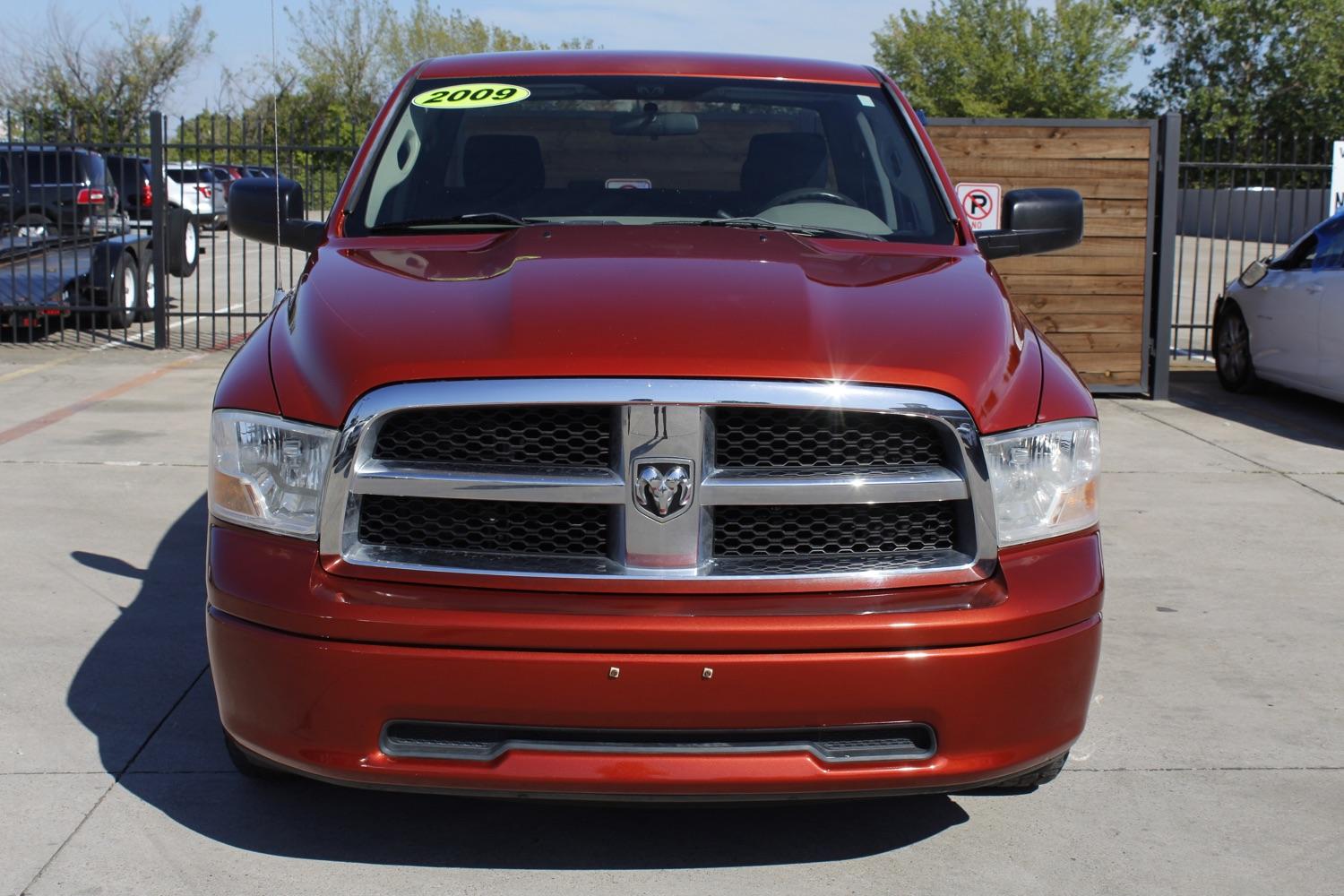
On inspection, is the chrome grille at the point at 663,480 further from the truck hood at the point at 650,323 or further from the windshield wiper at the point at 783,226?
the windshield wiper at the point at 783,226

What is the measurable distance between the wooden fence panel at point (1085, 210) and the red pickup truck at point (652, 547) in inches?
296

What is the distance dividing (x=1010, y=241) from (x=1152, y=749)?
1619 millimetres

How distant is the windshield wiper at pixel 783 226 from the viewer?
4.16 m

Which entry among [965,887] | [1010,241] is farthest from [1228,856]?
[1010,241]

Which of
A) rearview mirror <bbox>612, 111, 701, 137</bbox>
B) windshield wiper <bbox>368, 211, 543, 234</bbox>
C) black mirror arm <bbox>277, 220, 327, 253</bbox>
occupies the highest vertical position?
rearview mirror <bbox>612, 111, 701, 137</bbox>

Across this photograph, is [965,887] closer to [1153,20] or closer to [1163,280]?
[1163,280]

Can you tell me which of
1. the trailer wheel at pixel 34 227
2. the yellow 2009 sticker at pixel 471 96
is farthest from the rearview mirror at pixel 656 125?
the trailer wheel at pixel 34 227

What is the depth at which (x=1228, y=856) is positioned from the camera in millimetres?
3482

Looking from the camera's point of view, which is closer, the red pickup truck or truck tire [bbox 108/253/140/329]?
the red pickup truck

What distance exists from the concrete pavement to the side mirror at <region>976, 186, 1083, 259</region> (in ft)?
4.63

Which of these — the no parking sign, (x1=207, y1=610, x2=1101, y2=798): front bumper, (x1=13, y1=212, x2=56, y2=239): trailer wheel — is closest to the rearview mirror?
(x1=207, y1=610, x2=1101, y2=798): front bumper

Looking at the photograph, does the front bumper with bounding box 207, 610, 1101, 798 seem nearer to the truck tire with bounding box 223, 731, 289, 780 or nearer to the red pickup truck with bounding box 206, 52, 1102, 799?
the red pickup truck with bounding box 206, 52, 1102, 799

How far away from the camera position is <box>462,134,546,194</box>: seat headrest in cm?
448

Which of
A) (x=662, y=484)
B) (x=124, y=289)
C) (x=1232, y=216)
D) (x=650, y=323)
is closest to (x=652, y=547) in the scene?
(x=662, y=484)
